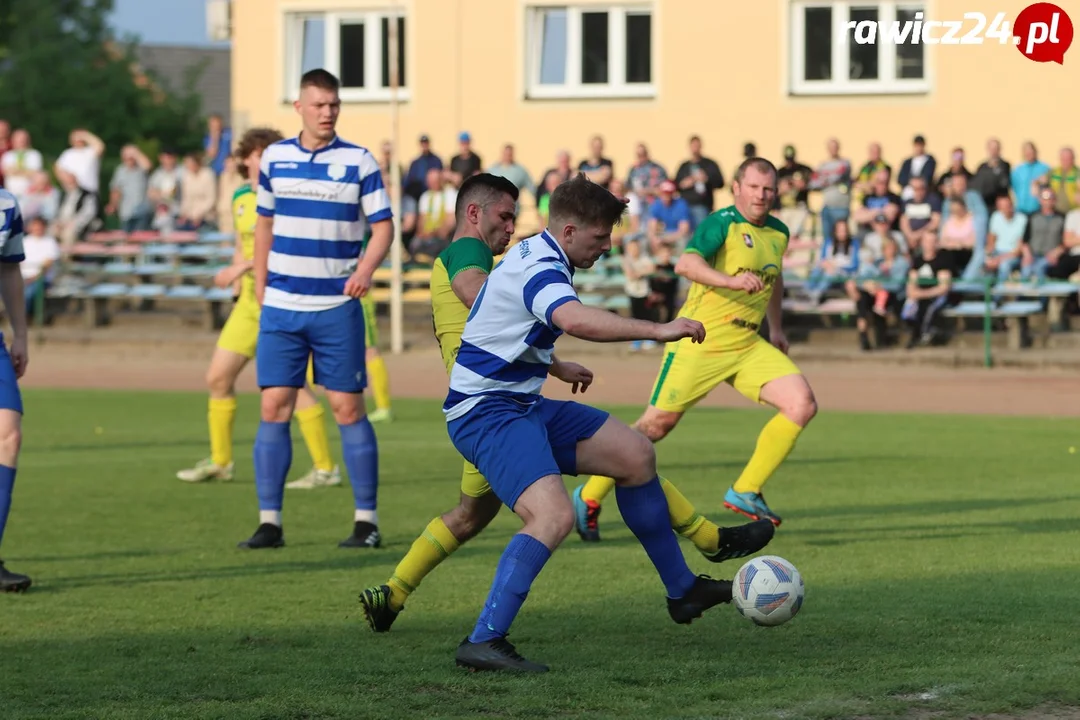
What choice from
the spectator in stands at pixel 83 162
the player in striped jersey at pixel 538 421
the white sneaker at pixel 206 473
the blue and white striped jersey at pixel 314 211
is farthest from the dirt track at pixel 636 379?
the player in striped jersey at pixel 538 421

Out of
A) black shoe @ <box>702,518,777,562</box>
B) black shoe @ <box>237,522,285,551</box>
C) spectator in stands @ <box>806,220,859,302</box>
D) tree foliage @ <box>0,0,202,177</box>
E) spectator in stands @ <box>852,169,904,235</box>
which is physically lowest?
black shoe @ <box>237,522,285,551</box>

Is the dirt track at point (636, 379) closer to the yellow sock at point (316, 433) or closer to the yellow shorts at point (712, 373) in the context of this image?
the yellow sock at point (316, 433)

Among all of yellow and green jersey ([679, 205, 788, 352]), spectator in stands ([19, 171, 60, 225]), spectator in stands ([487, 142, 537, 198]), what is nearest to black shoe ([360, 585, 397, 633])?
yellow and green jersey ([679, 205, 788, 352])

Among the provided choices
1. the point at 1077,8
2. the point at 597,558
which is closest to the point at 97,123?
the point at 1077,8

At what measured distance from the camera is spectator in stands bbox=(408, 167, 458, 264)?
25328 mm

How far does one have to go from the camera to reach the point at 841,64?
91.9 feet

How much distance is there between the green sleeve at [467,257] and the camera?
7.22 metres

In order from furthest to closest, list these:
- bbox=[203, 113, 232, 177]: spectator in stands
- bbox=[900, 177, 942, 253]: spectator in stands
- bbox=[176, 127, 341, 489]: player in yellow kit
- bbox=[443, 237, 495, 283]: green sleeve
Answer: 1. bbox=[203, 113, 232, 177]: spectator in stands
2. bbox=[900, 177, 942, 253]: spectator in stands
3. bbox=[176, 127, 341, 489]: player in yellow kit
4. bbox=[443, 237, 495, 283]: green sleeve

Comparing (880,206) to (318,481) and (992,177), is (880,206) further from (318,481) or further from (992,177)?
(318,481)

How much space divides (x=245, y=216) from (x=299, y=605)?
4.49 meters

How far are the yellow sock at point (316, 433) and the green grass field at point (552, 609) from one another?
24cm

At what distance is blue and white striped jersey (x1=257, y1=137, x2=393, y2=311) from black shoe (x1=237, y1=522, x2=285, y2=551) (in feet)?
3.77

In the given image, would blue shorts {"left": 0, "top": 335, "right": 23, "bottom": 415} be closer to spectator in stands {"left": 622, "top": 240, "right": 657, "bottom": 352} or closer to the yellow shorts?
the yellow shorts

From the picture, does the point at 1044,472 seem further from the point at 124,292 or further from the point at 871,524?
the point at 124,292
